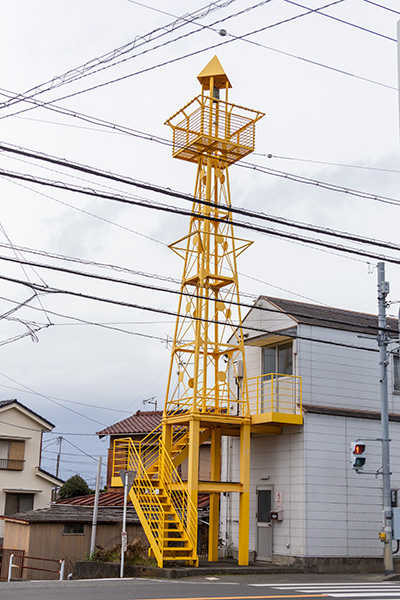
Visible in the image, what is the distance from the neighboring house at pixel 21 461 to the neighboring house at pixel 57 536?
16.0m

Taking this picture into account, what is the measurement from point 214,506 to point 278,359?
526 cm

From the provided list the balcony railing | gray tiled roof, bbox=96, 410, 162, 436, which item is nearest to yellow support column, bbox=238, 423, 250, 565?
gray tiled roof, bbox=96, 410, 162, 436

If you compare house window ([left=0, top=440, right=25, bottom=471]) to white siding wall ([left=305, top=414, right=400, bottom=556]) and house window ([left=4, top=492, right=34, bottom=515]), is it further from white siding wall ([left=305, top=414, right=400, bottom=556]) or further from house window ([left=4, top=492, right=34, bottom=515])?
white siding wall ([left=305, top=414, right=400, bottom=556])

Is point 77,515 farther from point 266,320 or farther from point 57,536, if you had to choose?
point 266,320

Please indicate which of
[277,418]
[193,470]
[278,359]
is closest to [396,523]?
[277,418]

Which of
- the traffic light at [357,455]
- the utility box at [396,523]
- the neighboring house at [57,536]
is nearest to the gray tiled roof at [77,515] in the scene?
the neighboring house at [57,536]

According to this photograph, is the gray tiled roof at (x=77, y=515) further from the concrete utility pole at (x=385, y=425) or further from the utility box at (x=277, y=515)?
the concrete utility pole at (x=385, y=425)

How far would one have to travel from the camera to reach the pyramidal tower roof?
2333cm

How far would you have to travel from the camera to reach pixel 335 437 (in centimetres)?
2233

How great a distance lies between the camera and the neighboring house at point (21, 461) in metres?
43.6

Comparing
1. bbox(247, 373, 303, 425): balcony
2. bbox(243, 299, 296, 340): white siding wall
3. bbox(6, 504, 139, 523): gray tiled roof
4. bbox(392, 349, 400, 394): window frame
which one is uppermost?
bbox(243, 299, 296, 340): white siding wall

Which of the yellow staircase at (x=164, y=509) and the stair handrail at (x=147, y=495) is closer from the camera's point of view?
the yellow staircase at (x=164, y=509)

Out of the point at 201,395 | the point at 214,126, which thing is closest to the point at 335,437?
the point at 201,395

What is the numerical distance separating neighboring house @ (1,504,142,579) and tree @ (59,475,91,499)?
22.0 meters
